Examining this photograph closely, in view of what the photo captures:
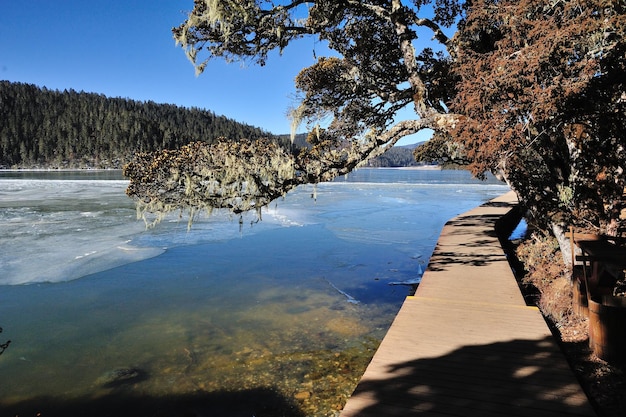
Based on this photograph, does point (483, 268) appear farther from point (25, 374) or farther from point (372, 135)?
point (25, 374)

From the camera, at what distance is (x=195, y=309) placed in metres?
7.91

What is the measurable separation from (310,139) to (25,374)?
25.0 feet

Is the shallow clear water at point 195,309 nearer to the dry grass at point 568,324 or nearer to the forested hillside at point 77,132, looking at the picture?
the dry grass at point 568,324

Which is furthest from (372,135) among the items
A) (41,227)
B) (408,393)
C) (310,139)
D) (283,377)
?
(41,227)

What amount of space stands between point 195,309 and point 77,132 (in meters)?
167

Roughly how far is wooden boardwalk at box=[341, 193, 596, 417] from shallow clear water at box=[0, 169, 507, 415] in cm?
115

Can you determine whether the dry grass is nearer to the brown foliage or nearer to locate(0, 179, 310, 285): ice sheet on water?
the brown foliage

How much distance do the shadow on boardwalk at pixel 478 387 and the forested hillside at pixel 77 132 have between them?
121567mm

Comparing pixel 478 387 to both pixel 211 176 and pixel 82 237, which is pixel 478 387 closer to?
pixel 211 176

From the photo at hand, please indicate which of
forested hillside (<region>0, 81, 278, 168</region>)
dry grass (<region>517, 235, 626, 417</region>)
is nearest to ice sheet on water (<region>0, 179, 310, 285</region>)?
dry grass (<region>517, 235, 626, 417</region>)

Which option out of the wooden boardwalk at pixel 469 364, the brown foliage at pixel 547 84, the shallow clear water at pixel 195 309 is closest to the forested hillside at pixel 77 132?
the shallow clear water at pixel 195 309

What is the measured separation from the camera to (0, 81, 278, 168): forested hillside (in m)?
131

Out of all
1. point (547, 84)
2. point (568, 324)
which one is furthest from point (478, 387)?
point (547, 84)

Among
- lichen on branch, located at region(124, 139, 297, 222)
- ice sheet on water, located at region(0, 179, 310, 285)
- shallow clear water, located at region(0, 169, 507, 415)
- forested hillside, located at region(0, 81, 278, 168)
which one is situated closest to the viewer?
shallow clear water, located at region(0, 169, 507, 415)
